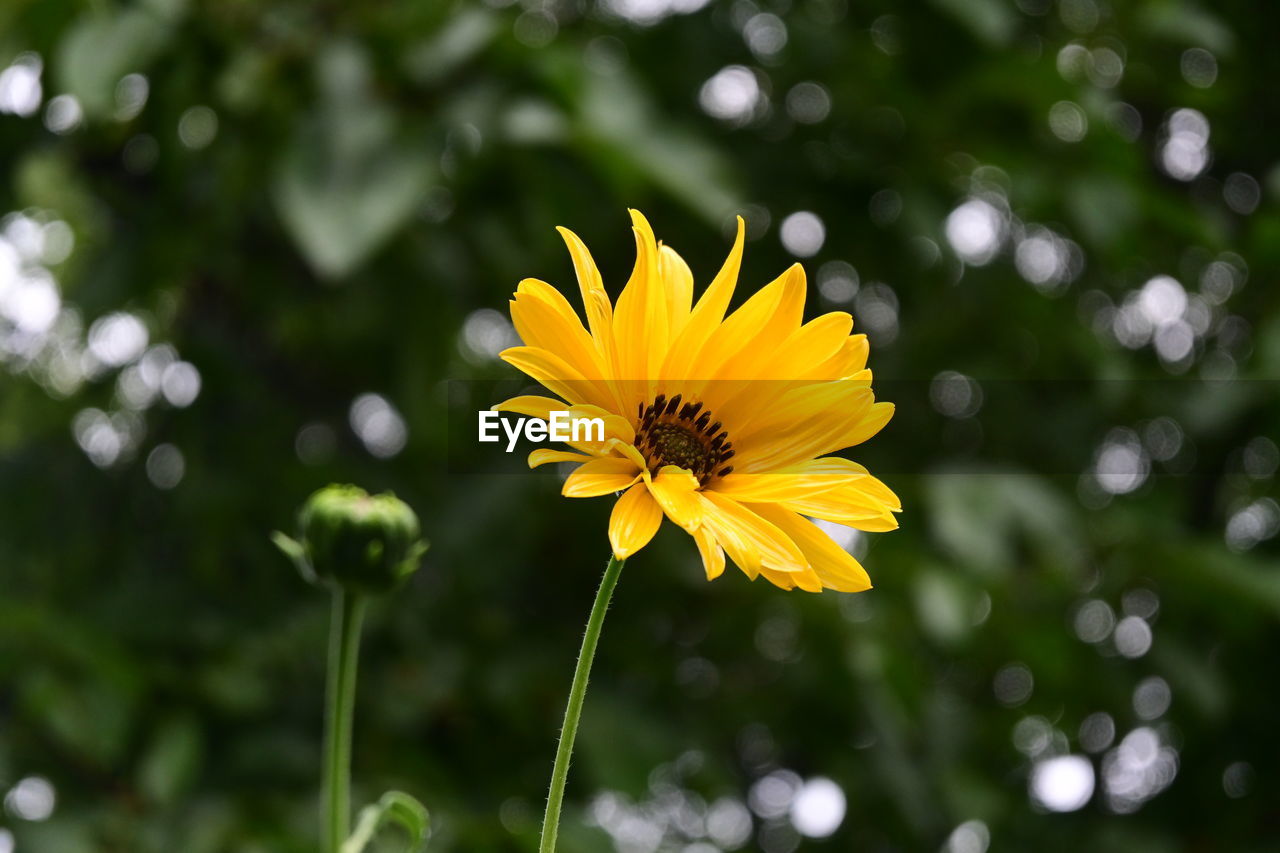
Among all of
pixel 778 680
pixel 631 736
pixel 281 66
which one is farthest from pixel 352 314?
pixel 778 680

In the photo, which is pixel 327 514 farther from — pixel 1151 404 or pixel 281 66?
pixel 1151 404

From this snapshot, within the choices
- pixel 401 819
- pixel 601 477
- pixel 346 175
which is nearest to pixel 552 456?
pixel 601 477

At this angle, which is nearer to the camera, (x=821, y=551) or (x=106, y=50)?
(x=821, y=551)

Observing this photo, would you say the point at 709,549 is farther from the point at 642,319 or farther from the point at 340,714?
the point at 340,714

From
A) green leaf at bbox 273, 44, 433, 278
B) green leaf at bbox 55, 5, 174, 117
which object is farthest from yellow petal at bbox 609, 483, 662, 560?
green leaf at bbox 55, 5, 174, 117

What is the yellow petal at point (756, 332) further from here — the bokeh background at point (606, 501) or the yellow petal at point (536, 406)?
the bokeh background at point (606, 501)

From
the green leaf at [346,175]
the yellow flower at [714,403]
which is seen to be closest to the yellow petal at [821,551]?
the yellow flower at [714,403]
